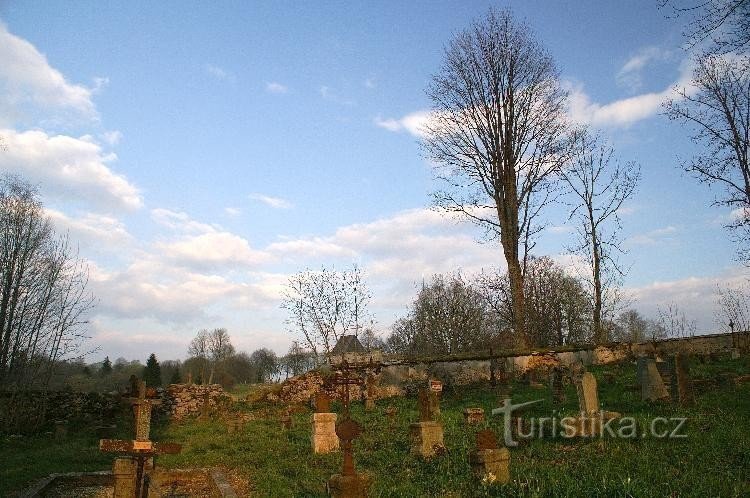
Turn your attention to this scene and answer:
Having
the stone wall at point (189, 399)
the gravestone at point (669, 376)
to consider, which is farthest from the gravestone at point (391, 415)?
the stone wall at point (189, 399)

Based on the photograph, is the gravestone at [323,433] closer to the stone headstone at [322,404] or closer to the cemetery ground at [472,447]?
the stone headstone at [322,404]

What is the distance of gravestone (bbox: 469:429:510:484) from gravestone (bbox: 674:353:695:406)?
251 inches

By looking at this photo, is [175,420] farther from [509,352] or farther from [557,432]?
[557,432]

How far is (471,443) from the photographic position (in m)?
9.26

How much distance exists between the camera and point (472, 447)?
8.86 metres

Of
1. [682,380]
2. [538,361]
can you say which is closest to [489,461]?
[682,380]

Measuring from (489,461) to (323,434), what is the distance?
5757mm

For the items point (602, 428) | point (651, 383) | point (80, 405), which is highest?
point (651, 383)

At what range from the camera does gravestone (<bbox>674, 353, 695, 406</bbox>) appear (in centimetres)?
1081

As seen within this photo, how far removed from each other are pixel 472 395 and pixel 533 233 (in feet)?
23.3

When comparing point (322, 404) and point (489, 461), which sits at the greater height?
point (322, 404)

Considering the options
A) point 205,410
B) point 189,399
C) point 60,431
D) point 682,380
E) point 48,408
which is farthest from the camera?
point 189,399

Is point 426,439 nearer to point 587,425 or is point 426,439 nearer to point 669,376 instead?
point 587,425

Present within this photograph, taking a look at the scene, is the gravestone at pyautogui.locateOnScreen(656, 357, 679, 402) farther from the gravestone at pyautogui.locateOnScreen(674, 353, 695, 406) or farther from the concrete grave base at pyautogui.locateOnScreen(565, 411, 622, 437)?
the concrete grave base at pyautogui.locateOnScreen(565, 411, 622, 437)
